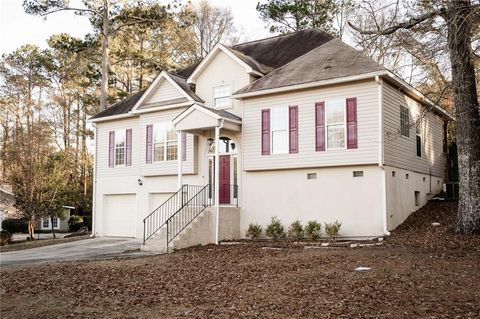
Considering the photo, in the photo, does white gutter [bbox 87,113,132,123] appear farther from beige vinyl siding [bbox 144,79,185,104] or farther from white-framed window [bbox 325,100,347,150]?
white-framed window [bbox 325,100,347,150]

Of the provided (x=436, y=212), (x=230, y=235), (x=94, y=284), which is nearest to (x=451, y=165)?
(x=436, y=212)

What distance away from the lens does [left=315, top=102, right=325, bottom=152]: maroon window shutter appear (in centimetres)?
1633

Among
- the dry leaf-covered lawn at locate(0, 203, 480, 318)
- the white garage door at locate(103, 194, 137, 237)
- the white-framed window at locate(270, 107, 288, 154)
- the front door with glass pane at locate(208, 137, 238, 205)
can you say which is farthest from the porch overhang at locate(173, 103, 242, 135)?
the white garage door at locate(103, 194, 137, 237)

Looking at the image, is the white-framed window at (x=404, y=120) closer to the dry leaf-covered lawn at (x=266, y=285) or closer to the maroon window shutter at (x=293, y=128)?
the maroon window shutter at (x=293, y=128)

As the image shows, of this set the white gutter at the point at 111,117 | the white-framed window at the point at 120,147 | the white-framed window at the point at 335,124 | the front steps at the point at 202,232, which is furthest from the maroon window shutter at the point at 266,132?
the white-framed window at the point at 120,147

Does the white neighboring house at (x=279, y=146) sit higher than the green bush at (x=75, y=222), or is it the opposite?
the white neighboring house at (x=279, y=146)

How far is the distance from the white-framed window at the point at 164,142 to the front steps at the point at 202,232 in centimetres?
393

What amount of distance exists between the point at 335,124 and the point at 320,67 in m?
2.33

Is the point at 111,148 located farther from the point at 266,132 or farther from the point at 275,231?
the point at 275,231

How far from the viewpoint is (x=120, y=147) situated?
2245 cm

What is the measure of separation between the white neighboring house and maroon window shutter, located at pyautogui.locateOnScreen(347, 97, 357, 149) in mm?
33

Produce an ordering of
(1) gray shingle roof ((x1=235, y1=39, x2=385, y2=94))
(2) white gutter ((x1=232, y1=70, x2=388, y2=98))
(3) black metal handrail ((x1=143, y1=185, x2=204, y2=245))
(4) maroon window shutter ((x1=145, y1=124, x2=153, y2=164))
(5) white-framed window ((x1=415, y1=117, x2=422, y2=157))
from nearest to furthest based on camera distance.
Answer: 1. (2) white gutter ((x1=232, y1=70, x2=388, y2=98))
2. (1) gray shingle roof ((x1=235, y1=39, x2=385, y2=94))
3. (3) black metal handrail ((x1=143, y1=185, x2=204, y2=245))
4. (5) white-framed window ((x1=415, y1=117, x2=422, y2=157))
5. (4) maroon window shutter ((x1=145, y1=124, x2=153, y2=164))

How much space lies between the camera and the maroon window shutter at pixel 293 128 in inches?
665

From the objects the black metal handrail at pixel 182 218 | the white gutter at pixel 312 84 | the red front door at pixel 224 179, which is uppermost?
the white gutter at pixel 312 84
